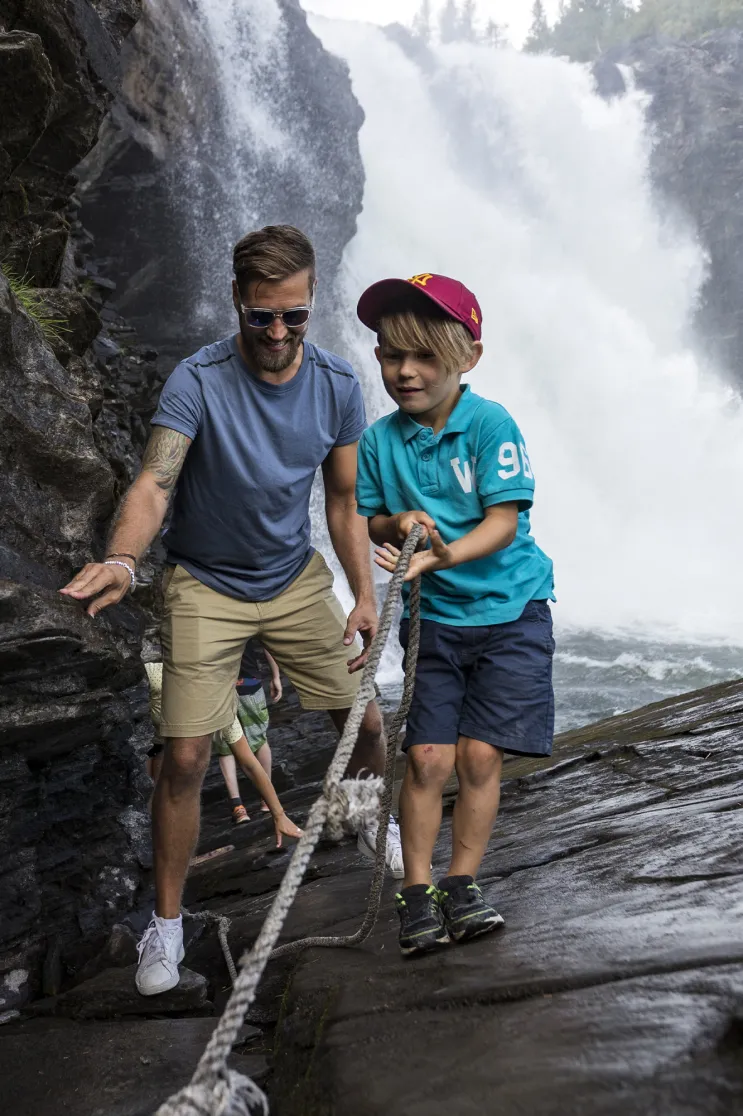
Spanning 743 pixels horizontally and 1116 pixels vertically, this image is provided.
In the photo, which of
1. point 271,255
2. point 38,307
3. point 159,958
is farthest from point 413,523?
point 38,307

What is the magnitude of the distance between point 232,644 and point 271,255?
4.76 feet

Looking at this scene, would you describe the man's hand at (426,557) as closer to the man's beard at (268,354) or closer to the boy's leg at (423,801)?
the boy's leg at (423,801)

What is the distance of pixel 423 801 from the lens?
2711 millimetres

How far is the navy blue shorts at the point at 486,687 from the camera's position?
2787mm

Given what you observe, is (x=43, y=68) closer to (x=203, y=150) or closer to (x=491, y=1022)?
(x=491, y=1022)

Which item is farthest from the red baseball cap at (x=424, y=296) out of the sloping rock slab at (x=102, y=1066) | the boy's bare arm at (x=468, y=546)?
the sloping rock slab at (x=102, y=1066)

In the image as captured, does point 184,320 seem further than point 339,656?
Yes

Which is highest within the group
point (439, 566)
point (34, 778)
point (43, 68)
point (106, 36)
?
point (106, 36)

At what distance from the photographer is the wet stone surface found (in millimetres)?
1630

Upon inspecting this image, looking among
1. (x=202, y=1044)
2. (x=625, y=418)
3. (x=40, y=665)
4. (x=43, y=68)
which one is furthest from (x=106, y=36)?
(x=625, y=418)

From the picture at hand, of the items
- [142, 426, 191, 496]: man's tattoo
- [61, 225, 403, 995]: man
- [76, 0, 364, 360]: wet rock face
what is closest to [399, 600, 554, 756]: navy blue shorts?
[61, 225, 403, 995]: man

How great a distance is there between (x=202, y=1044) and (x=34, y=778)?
6.60 ft

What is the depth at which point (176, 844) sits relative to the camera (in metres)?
3.37

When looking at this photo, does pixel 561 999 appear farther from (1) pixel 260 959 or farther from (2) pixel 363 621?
(2) pixel 363 621
